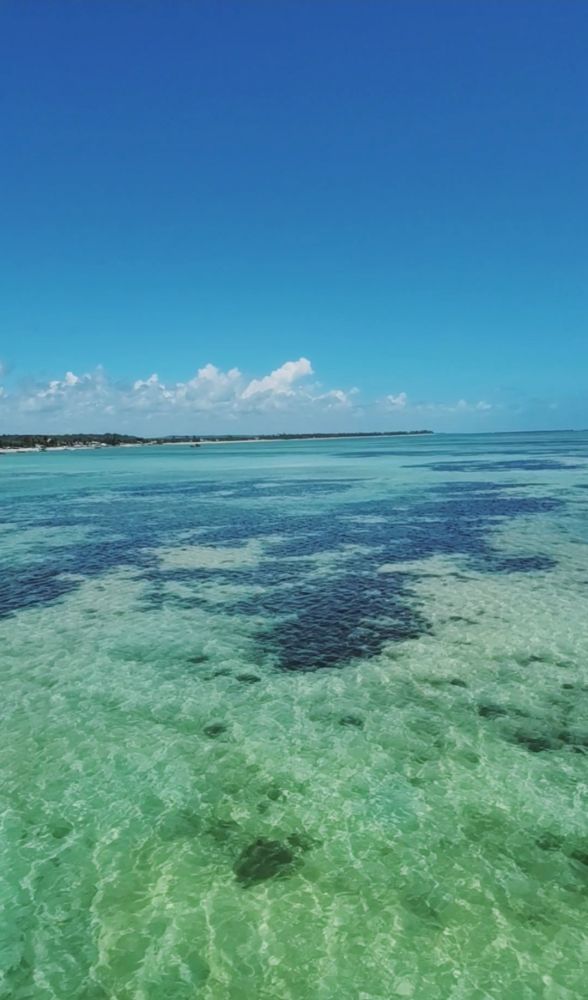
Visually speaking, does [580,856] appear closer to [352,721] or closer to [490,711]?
[490,711]

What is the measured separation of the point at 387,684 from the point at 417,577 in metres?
10.6

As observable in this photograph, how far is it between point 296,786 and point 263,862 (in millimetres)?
1889

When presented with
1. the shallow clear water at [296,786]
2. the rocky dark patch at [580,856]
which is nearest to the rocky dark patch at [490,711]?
the shallow clear water at [296,786]

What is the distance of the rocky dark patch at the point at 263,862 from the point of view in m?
8.38

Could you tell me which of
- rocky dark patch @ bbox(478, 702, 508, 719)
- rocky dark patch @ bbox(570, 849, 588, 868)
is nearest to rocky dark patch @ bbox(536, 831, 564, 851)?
rocky dark patch @ bbox(570, 849, 588, 868)

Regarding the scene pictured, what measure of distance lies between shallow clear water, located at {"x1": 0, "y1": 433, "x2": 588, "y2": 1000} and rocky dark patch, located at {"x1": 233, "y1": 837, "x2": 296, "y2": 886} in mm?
30

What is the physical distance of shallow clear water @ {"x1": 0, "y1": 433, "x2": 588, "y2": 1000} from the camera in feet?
23.3

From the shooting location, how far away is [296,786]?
1045cm

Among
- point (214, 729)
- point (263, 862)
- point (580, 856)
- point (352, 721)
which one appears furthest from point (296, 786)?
point (580, 856)

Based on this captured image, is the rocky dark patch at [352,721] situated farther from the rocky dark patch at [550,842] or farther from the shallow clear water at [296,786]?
the rocky dark patch at [550,842]

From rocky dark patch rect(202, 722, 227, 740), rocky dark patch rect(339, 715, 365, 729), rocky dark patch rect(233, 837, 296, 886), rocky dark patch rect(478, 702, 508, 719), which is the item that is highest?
rocky dark patch rect(478, 702, 508, 719)

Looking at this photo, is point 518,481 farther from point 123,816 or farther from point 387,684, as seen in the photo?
point 123,816

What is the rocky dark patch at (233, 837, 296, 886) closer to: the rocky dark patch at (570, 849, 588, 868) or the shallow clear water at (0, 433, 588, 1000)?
the shallow clear water at (0, 433, 588, 1000)

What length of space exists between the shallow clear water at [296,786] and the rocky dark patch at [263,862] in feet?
0.10
